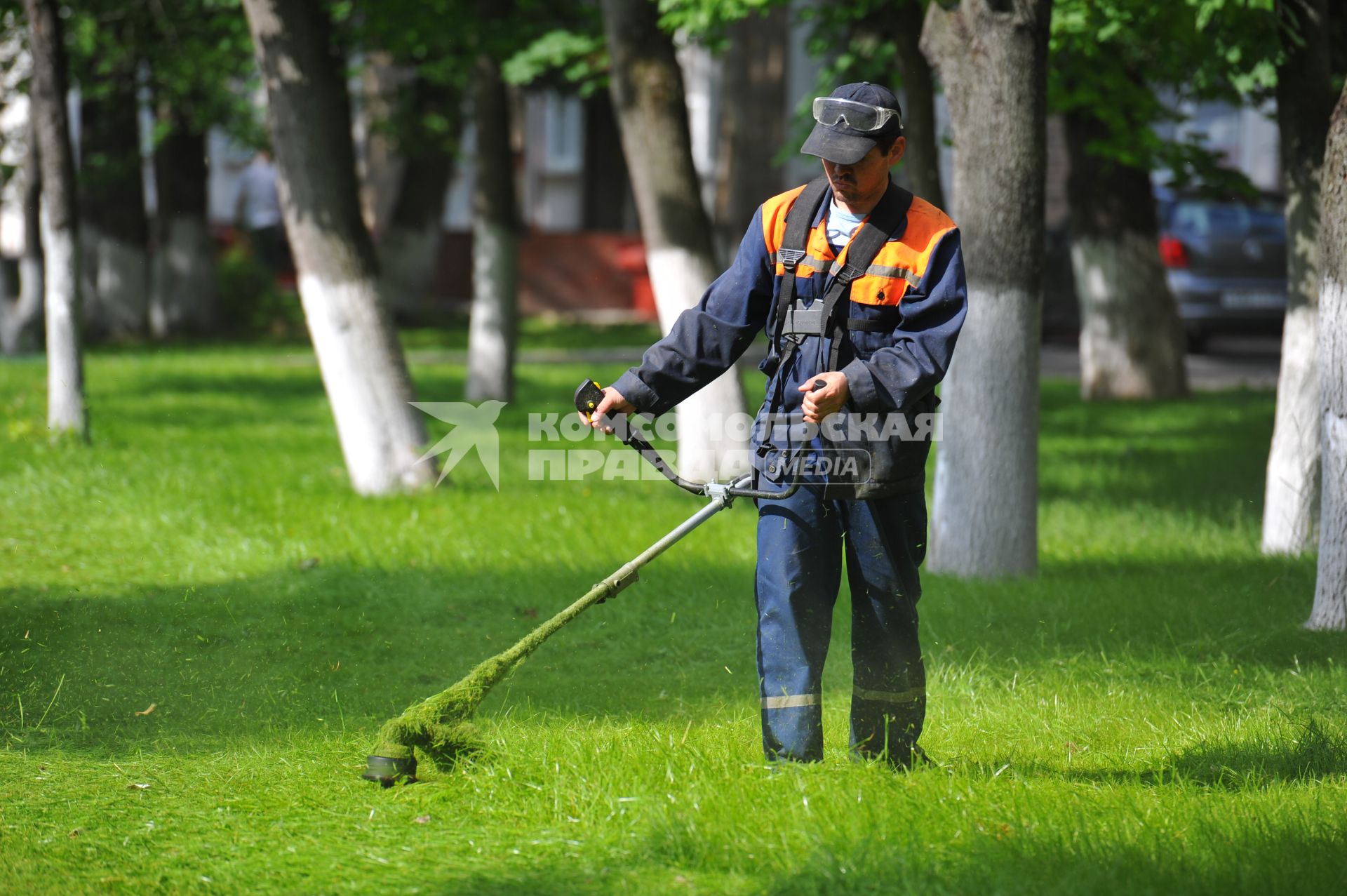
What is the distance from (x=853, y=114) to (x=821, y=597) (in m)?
1.30

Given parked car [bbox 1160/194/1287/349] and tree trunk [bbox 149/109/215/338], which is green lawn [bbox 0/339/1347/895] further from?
tree trunk [bbox 149/109/215/338]

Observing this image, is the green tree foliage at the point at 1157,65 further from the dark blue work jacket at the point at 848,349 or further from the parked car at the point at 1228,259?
the parked car at the point at 1228,259

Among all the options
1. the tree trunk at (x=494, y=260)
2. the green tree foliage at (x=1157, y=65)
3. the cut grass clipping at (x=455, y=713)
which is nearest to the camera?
the cut grass clipping at (x=455, y=713)

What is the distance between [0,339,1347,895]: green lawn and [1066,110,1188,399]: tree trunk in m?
3.76

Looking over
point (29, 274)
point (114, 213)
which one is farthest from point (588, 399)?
point (114, 213)

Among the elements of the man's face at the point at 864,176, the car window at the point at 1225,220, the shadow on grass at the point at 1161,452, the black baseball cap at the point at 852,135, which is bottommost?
the shadow on grass at the point at 1161,452

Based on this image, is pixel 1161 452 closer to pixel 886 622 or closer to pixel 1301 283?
pixel 1301 283

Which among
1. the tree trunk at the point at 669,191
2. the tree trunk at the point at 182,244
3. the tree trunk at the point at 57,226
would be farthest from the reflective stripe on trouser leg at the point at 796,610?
the tree trunk at the point at 182,244

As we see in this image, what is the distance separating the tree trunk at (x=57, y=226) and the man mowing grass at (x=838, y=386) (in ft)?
25.3

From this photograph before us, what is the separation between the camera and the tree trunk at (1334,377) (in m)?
5.90

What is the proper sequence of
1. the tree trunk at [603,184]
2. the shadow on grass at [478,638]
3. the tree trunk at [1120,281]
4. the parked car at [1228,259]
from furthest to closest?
the tree trunk at [603,184], the parked car at [1228,259], the tree trunk at [1120,281], the shadow on grass at [478,638]

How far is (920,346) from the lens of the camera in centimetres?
382

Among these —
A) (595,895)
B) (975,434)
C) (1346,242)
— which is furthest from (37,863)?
(1346,242)

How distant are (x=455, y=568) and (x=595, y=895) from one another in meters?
4.00
